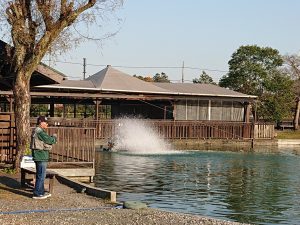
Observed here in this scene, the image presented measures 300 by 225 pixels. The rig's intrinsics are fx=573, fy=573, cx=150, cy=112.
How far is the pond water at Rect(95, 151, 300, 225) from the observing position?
568 inches

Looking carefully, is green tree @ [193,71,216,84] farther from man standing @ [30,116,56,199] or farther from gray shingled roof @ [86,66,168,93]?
man standing @ [30,116,56,199]

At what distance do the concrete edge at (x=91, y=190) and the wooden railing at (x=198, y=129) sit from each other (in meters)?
20.6

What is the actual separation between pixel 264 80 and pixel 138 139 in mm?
21744

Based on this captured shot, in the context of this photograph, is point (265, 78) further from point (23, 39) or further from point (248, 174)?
point (23, 39)

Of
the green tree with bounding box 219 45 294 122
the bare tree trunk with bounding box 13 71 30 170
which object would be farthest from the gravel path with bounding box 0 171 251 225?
the green tree with bounding box 219 45 294 122

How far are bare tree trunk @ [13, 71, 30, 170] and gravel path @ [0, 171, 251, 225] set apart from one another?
3.04m

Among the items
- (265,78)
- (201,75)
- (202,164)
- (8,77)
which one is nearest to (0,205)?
(8,77)

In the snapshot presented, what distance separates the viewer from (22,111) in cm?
1582

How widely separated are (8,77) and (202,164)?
11974 millimetres

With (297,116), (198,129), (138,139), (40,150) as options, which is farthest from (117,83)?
(40,150)

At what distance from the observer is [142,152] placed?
108ft

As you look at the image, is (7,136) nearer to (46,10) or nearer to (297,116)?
(46,10)

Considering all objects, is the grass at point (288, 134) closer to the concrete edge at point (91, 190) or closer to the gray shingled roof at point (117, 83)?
the gray shingled roof at point (117, 83)

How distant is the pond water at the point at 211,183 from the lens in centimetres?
1443
